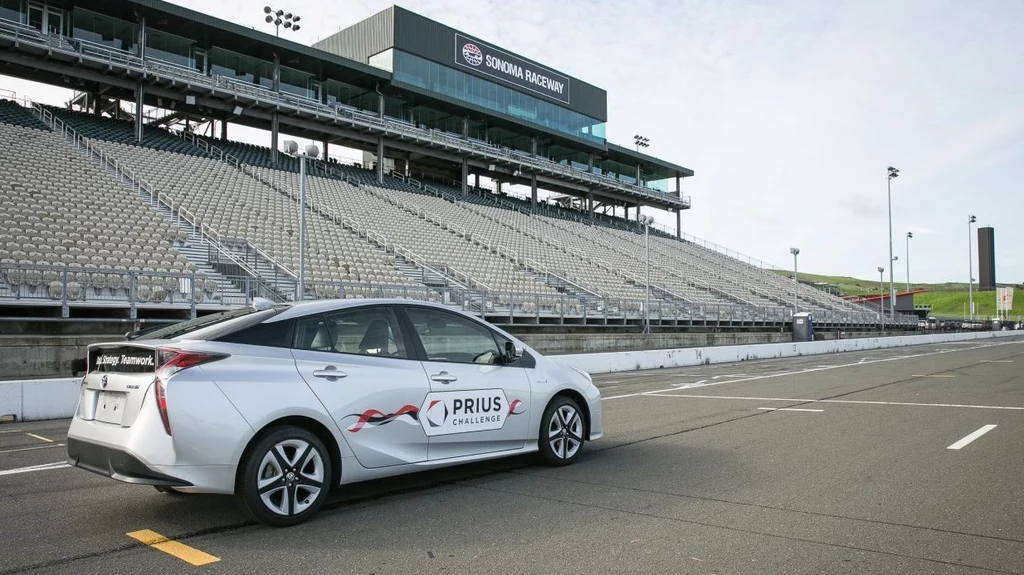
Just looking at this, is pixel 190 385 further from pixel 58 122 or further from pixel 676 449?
pixel 58 122

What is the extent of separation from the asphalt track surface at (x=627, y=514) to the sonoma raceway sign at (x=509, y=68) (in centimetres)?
4489

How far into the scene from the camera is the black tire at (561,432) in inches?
266

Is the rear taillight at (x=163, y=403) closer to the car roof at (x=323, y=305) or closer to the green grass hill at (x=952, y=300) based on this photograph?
the car roof at (x=323, y=305)

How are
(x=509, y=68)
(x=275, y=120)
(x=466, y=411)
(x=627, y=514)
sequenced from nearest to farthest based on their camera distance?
1. (x=627, y=514)
2. (x=466, y=411)
3. (x=275, y=120)
4. (x=509, y=68)

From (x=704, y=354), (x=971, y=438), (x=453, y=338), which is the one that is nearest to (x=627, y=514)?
(x=453, y=338)

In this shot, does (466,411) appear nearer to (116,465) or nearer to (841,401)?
(116,465)

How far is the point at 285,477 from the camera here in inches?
196

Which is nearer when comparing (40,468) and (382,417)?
(382,417)

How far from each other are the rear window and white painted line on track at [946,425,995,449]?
698 centimetres

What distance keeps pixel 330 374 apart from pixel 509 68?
167ft

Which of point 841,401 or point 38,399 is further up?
point 38,399

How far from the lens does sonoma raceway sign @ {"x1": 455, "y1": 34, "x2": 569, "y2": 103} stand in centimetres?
5016

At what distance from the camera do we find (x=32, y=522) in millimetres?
5074

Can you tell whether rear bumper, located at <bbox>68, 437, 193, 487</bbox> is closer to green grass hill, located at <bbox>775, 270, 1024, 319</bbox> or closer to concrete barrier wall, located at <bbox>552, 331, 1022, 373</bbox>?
concrete barrier wall, located at <bbox>552, 331, 1022, 373</bbox>
